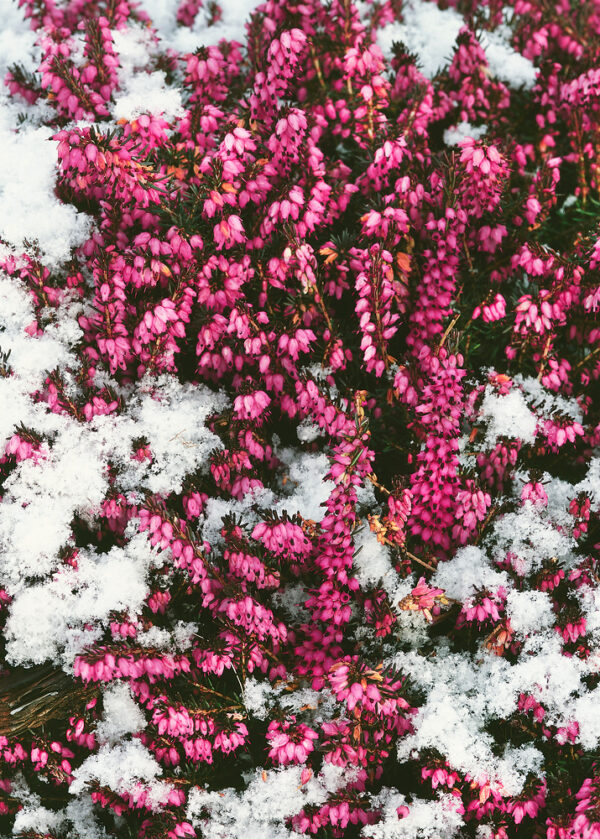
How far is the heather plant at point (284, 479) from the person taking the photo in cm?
268

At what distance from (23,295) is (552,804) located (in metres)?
3.36

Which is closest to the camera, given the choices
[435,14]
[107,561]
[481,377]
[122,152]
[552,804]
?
[552,804]

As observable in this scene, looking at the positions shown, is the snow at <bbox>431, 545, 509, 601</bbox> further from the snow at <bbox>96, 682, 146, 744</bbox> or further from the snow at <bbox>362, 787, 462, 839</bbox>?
the snow at <bbox>96, 682, 146, 744</bbox>

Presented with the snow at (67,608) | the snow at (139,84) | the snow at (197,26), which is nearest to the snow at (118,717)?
the snow at (67,608)

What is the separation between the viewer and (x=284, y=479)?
3.31 meters

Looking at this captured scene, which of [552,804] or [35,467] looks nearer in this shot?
[552,804]

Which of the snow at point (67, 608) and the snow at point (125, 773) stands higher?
the snow at point (67, 608)

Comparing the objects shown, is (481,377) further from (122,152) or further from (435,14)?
(435,14)

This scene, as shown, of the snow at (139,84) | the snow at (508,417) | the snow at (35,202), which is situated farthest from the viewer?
the snow at (139,84)

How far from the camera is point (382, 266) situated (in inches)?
113

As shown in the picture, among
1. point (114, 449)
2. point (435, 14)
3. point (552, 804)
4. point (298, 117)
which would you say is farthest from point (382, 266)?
point (435, 14)

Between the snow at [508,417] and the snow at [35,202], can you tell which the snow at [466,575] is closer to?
the snow at [508,417]

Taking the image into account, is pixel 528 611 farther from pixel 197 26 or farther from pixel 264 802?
pixel 197 26

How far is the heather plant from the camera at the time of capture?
2680 mm
